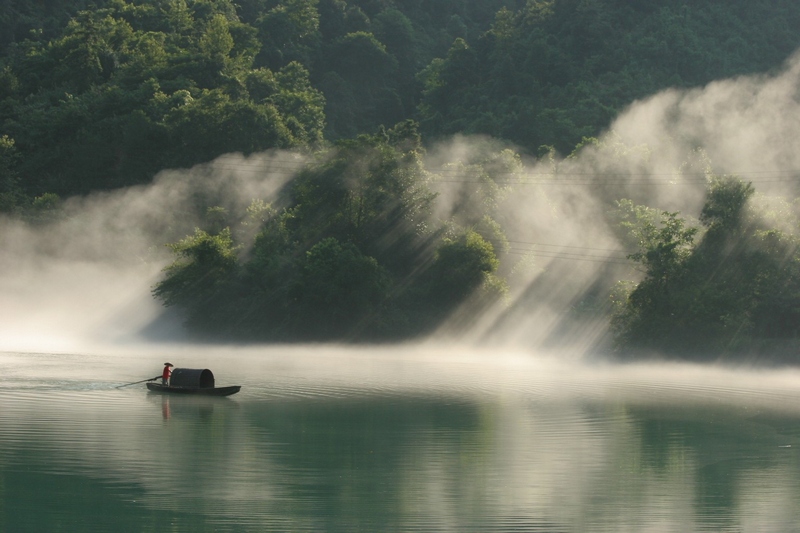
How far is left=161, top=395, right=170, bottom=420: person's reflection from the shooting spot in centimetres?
3603

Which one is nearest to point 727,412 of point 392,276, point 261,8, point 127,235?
point 392,276

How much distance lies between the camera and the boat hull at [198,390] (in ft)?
130

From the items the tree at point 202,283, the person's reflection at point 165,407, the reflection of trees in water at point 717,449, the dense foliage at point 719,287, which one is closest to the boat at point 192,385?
the person's reflection at point 165,407

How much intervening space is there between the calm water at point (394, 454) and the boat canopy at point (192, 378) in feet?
2.10

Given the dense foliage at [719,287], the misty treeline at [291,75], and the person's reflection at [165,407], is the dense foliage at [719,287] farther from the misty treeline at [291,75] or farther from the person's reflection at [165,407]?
the misty treeline at [291,75]

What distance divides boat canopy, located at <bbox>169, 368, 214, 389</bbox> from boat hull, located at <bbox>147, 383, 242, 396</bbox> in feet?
0.75

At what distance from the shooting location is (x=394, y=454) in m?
29.6

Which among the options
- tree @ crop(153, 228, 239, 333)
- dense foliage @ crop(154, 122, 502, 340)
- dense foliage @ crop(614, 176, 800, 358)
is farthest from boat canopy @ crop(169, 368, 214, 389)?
tree @ crop(153, 228, 239, 333)

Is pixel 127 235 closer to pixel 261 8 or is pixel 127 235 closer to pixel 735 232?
pixel 735 232

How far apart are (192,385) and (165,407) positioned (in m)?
2.55

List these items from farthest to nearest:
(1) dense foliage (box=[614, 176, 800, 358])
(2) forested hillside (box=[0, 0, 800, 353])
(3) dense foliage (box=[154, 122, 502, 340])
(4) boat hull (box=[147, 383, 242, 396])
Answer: (3) dense foliage (box=[154, 122, 502, 340])
(2) forested hillside (box=[0, 0, 800, 353])
(1) dense foliage (box=[614, 176, 800, 358])
(4) boat hull (box=[147, 383, 242, 396])

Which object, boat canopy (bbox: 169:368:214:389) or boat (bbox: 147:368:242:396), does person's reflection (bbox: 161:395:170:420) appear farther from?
boat canopy (bbox: 169:368:214:389)

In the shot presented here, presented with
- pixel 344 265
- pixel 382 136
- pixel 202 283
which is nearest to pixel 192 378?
pixel 344 265

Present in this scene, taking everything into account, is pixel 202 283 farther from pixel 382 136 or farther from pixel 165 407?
pixel 165 407
